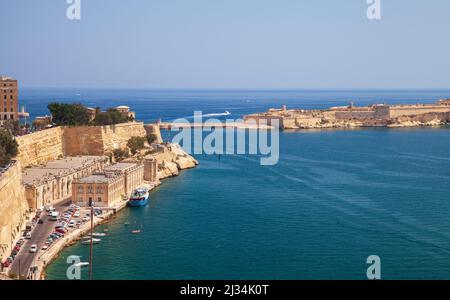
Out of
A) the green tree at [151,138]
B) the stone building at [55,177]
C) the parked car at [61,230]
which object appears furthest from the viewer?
the green tree at [151,138]

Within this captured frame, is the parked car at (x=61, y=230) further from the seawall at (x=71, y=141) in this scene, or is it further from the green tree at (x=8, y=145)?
the seawall at (x=71, y=141)

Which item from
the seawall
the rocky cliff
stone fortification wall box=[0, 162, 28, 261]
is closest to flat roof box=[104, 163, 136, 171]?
the rocky cliff

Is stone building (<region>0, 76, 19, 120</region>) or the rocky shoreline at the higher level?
stone building (<region>0, 76, 19, 120</region>)

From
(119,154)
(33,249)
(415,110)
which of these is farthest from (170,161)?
(415,110)

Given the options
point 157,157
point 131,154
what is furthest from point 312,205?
point 131,154

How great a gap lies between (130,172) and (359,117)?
22.9 metres

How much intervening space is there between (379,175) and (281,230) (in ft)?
19.9

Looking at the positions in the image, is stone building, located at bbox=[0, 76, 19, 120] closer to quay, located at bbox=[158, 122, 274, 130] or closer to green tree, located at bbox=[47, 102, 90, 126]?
green tree, located at bbox=[47, 102, 90, 126]

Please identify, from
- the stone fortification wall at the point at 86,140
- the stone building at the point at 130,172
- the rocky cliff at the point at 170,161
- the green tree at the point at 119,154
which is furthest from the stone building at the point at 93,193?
the green tree at the point at 119,154

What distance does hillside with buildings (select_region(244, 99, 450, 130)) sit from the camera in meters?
30.9

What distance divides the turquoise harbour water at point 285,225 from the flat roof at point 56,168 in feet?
5.00

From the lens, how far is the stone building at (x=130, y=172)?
1182cm

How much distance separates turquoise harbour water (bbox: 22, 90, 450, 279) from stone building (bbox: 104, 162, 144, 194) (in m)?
0.48
